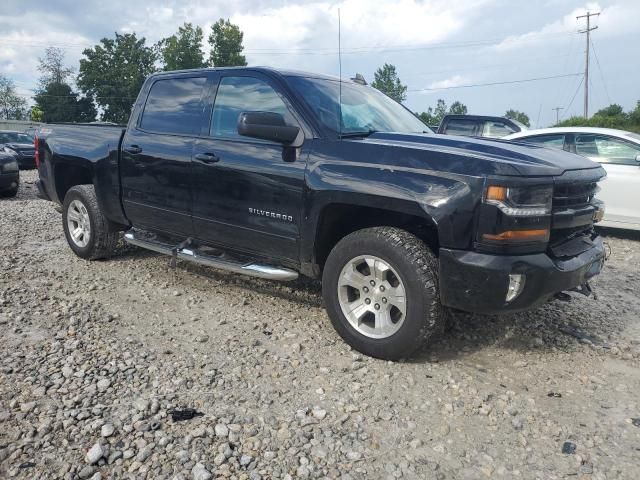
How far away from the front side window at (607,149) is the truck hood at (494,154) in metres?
4.51

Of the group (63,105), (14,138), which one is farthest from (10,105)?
(14,138)

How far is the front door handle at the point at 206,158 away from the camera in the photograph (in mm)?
4176

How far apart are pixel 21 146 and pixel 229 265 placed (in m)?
17.4

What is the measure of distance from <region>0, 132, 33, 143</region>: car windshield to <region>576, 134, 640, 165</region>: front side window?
60.9 feet

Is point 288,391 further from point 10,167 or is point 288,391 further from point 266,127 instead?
point 10,167

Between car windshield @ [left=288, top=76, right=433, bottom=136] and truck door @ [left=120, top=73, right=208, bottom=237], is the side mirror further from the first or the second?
truck door @ [left=120, top=73, right=208, bottom=237]

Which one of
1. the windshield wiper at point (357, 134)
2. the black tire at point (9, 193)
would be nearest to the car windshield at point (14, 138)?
the black tire at point (9, 193)

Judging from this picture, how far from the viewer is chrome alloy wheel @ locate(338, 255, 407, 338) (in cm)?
339

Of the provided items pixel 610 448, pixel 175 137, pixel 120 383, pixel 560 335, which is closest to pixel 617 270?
pixel 560 335

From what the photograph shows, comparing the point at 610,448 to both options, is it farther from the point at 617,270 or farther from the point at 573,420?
the point at 617,270

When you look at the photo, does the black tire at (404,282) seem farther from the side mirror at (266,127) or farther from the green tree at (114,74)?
the green tree at (114,74)

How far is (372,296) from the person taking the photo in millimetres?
3486

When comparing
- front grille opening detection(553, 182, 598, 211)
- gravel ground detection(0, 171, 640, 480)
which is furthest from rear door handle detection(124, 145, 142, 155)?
front grille opening detection(553, 182, 598, 211)

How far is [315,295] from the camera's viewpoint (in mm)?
4789
